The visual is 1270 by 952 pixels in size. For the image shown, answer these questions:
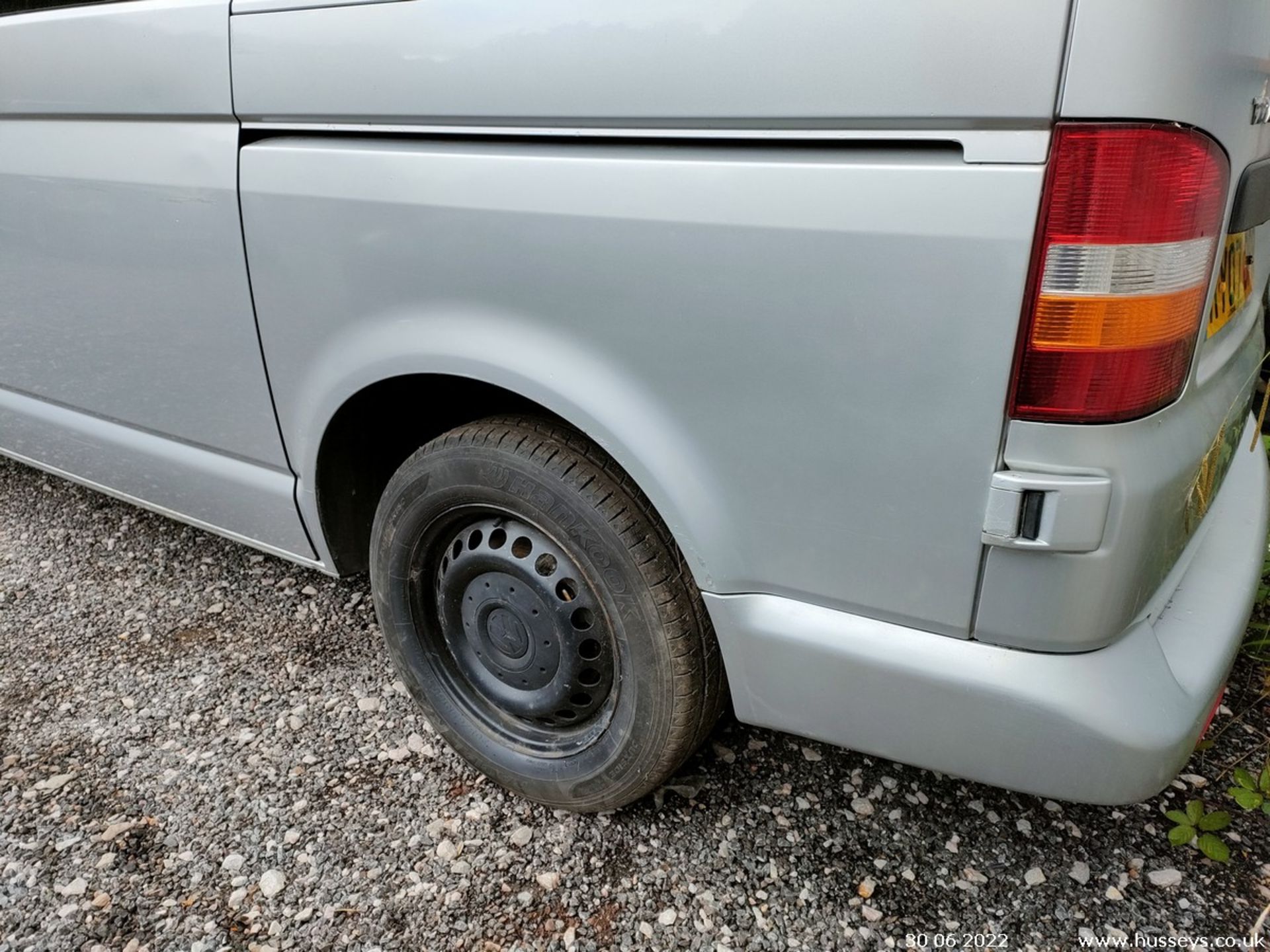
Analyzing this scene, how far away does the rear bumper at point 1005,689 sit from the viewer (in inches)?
51.1

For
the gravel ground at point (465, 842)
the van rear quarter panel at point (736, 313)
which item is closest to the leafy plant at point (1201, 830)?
the gravel ground at point (465, 842)

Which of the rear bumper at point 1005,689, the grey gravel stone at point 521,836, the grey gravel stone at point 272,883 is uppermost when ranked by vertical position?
the rear bumper at point 1005,689

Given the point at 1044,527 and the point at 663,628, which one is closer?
the point at 1044,527

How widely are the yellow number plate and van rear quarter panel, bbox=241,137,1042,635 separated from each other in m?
0.45

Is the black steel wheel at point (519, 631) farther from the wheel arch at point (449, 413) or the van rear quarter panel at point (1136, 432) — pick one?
the van rear quarter panel at point (1136, 432)

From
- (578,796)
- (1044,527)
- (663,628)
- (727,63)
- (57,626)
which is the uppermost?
(727,63)

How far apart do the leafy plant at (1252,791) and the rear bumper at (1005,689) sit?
0.56 meters

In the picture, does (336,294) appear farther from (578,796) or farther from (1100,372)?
(1100,372)

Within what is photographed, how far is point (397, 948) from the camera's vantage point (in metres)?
1.68

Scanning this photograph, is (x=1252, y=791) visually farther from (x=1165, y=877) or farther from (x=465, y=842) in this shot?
(x=465, y=842)

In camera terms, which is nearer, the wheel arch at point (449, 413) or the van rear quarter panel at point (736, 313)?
the van rear quarter panel at point (736, 313)

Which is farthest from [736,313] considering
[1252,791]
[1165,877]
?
[1252,791]

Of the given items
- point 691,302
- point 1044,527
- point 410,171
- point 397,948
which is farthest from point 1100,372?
point 397,948

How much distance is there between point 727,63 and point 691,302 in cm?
32
